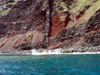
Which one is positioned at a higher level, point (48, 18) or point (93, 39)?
point (48, 18)

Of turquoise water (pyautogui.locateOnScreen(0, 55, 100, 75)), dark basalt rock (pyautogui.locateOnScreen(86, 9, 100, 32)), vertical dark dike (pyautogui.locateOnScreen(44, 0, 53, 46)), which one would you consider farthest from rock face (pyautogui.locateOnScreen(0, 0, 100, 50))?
turquoise water (pyautogui.locateOnScreen(0, 55, 100, 75))

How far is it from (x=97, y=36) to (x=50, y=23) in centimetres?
3185

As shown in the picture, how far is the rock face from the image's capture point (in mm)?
69750

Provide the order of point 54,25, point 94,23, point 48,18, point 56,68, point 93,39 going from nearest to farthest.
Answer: point 56,68
point 93,39
point 94,23
point 54,25
point 48,18

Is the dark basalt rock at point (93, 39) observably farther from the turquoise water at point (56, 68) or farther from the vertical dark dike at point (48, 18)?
the turquoise water at point (56, 68)

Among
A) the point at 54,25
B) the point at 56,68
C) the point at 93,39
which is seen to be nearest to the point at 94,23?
the point at 93,39

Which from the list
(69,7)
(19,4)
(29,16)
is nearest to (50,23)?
(69,7)

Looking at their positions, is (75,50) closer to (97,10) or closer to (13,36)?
(97,10)

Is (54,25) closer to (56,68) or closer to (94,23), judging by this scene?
(94,23)

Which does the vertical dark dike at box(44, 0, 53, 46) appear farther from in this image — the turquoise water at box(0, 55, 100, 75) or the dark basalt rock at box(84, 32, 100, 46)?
the turquoise water at box(0, 55, 100, 75)

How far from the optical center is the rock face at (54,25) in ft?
229

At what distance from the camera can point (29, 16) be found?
349 ft

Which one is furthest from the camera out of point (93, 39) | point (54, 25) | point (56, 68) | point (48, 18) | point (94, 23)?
point (48, 18)

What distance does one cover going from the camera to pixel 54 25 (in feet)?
286
